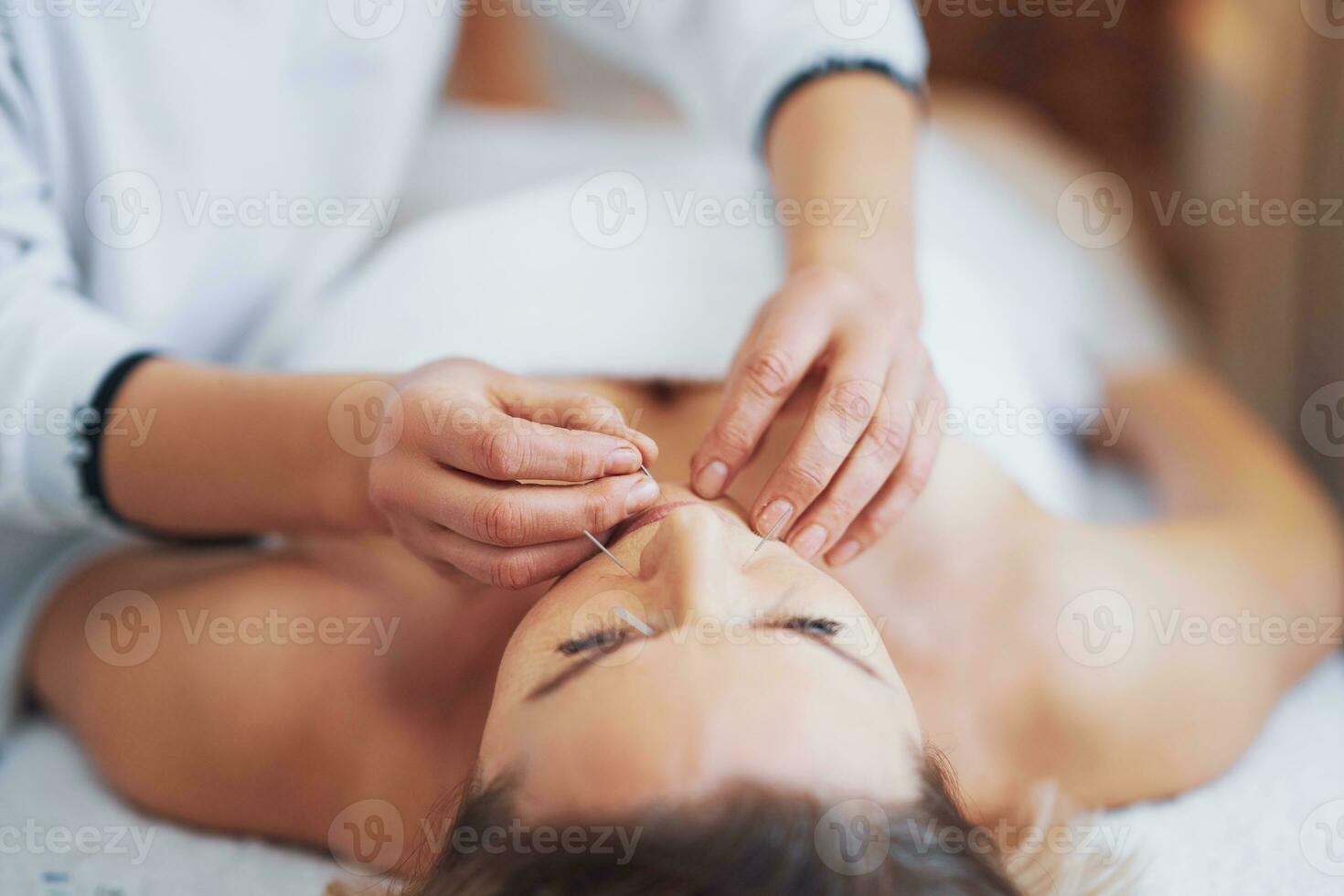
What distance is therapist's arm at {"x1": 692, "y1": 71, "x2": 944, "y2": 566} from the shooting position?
777 mm

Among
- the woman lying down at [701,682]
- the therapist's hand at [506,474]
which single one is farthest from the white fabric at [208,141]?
the therapist's hand at [506,474]

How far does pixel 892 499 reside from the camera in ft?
2.75

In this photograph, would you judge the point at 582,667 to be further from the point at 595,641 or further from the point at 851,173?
the point at 851,173

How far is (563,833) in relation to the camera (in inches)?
24.7

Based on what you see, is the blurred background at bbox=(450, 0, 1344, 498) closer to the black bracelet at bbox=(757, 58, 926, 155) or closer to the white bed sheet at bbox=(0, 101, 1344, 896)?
the black bracelet at bbox=(757, 58, 926, 155)

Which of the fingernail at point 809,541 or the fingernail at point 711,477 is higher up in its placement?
the fingernail at point 711,477

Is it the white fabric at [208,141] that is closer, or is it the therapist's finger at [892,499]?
the therapist's finger at [892,499]

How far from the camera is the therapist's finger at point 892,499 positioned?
833 mm

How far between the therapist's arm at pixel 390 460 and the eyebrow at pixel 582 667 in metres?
0.09

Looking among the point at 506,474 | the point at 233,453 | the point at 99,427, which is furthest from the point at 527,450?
the point at 99,427

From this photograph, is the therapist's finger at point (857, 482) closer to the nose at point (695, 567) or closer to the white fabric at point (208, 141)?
the nose at point (695, 567)

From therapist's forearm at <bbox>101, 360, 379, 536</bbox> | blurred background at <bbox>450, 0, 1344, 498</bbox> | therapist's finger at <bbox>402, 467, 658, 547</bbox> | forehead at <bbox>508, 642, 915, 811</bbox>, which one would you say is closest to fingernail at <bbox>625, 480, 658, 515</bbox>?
therapist's finger at <bbox>402, 467, 658, 547</bbox>

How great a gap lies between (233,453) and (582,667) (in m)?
0.41

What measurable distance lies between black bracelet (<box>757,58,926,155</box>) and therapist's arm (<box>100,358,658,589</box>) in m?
0.52
